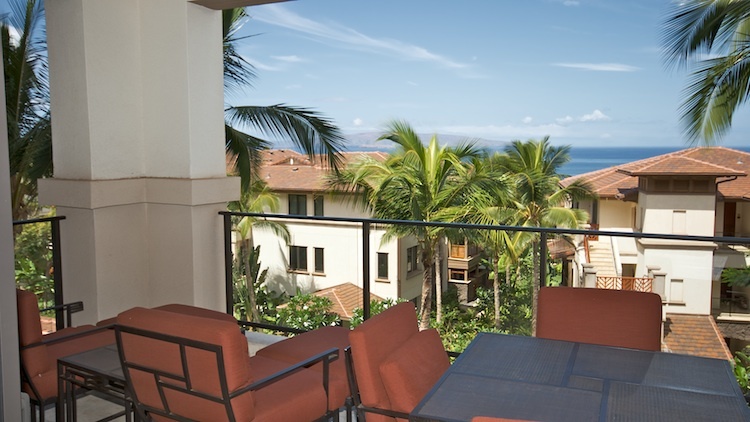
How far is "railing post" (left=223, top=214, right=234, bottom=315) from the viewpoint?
16.4 ft

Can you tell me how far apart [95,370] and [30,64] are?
10628 mm

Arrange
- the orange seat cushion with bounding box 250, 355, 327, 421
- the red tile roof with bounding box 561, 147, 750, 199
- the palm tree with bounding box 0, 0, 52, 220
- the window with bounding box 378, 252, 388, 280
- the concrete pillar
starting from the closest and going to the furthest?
the orange seat cushion with bounding box 250, 355, 327, 421 < the palm tree with bounding box 0, 0, 52, 220 < the concrete pillar < the window with bounding box 378, 252, 388, 280 < the red tile roof with bounding box 561, 147, 750, 199

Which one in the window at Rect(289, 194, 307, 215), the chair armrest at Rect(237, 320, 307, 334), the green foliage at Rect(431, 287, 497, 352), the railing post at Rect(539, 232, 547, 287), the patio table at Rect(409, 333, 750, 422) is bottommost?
the green foliage at Rect(431, 287, 497, 352)

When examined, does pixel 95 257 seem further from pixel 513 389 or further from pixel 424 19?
pixel 424 19

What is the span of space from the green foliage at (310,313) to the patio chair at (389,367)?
8.63m

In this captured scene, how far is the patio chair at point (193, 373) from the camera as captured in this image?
2.20 metres

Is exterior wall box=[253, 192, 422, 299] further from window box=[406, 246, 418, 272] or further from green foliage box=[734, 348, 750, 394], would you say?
window box=[406, 246, 418, 272]

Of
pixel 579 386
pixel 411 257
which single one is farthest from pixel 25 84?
pixel 579 386

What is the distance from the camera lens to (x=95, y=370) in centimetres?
266

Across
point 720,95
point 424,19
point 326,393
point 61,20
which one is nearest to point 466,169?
point 720,95

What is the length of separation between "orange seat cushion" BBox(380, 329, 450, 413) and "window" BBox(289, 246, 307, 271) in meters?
8.74

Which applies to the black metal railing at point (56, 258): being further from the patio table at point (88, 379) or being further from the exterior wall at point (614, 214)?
the exterior wall at point (614, 214)

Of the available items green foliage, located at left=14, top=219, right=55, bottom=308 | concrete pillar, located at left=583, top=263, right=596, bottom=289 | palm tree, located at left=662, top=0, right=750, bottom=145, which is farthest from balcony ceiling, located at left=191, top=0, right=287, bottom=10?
concrete pillar, located at left=583, top=263, right=596, bottom=289

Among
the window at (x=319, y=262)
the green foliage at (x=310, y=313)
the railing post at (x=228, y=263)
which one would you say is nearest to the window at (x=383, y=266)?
the green foliage at (x=310, y=313)
